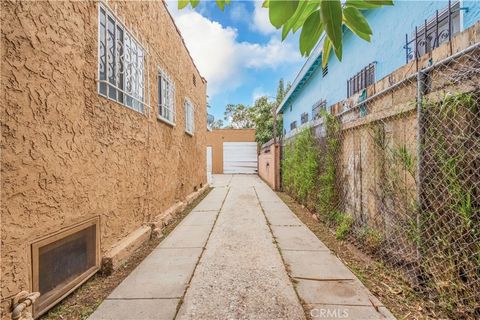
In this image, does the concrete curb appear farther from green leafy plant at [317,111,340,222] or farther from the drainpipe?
green leafy plant at [317,111,340,222]

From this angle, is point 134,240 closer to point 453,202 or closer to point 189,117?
point 453,202

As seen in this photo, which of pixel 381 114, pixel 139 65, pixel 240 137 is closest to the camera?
pixel 381 114

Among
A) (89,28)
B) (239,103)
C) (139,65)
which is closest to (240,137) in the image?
(139,65)

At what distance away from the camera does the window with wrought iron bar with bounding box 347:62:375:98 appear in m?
5.73

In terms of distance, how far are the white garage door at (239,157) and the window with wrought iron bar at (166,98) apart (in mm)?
13287

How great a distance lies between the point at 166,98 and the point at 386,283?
4826 mm

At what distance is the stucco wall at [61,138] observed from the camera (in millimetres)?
1651

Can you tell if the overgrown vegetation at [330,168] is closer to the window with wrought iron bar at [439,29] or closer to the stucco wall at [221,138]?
the window with wrought iron bar at [439,29]

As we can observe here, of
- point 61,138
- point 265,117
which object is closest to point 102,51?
point 61,138

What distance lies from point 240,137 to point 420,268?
17172mm

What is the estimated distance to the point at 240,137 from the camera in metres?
19.0

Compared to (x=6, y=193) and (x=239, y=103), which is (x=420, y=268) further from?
(x=239, y=103)

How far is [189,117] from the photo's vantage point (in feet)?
24.5

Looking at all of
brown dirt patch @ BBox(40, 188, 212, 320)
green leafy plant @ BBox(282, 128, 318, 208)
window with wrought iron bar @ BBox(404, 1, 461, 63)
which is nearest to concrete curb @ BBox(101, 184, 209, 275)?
brown dirt patch @ BBox(40, 188, 212, 320)
